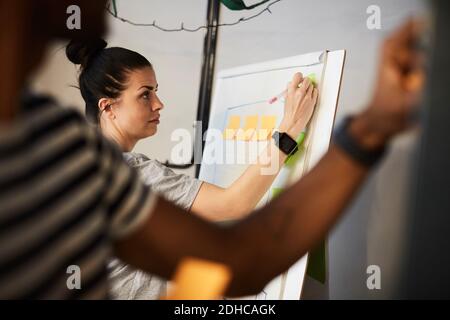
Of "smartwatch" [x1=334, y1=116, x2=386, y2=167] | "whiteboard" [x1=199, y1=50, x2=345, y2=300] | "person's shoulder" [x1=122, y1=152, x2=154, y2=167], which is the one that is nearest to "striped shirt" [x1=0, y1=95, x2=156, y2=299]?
"smartwatch" [x1=334, y1=116, x2=386, y2=167]

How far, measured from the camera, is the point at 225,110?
1.89 meters

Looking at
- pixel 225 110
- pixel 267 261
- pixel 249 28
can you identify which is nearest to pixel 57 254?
pixel 267 261

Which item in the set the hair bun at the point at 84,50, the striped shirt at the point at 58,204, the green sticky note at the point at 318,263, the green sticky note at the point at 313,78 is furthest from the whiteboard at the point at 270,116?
the striped shirt at the point at 58,204

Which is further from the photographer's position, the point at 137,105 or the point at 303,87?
the point at 137,105

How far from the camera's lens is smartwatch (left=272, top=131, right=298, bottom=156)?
1.50 m

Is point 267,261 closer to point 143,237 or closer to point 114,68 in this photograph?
point 143,237

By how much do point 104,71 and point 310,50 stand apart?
0.80 metres

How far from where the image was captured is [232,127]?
183cm

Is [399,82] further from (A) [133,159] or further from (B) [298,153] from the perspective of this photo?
(A) [133,159]

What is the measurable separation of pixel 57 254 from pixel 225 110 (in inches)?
55.4

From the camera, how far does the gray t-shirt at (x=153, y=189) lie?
5.22 ft

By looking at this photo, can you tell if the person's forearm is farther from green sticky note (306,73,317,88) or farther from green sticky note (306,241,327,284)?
green sticky note (306,241,327,284)

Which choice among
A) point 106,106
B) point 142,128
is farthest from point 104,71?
point 142,128

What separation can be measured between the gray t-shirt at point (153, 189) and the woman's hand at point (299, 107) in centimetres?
34
